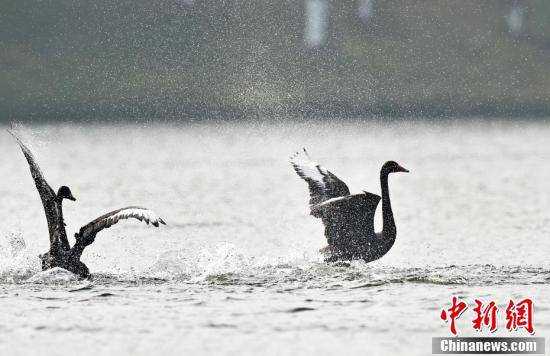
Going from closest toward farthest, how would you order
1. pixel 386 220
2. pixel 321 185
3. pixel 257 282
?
pixel 257 282 → pixel 386 220 → pixel 321 185

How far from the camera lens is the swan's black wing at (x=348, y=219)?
16.7 meters

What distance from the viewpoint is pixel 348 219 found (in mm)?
16906

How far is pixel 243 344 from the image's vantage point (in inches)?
481

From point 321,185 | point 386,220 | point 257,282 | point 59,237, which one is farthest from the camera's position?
point 321,185

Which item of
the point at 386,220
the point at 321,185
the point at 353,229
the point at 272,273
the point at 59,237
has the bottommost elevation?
the point at 272,273

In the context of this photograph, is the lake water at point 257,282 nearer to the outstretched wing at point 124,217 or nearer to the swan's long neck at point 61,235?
the swan's long neck at point 61,235

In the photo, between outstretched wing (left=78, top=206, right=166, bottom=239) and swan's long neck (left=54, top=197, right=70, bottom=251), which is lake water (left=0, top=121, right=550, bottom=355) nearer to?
swan's long neck (left=54, top=197, right=70, bottom=251)

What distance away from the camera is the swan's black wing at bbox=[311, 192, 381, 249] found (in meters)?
16.7

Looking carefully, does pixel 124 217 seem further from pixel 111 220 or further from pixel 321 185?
pixel 321 185

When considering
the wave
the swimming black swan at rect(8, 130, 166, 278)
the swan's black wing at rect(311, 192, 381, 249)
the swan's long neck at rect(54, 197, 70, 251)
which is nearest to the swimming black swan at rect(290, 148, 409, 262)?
the swan's black wing at rect(311, 192, 381, 249)

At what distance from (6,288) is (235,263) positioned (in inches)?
135

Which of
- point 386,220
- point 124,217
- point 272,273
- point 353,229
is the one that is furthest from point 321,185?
point 124,217

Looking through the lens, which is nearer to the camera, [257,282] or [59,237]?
[257,282]

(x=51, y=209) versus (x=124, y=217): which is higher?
(x=51, y=209)
